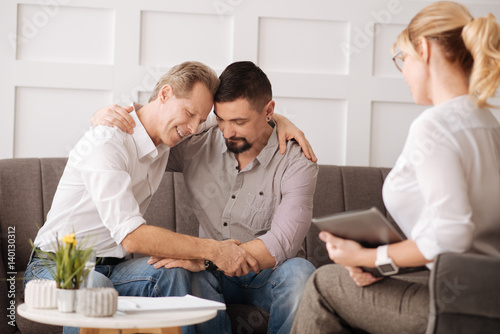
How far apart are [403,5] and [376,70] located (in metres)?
0.35

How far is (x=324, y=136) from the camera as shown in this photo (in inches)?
117

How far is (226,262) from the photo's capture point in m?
1.98

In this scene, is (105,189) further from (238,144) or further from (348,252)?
(348,252)

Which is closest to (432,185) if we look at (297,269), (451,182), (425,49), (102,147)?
(451,182)

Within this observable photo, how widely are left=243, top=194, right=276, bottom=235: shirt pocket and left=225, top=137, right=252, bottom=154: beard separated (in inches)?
7.6

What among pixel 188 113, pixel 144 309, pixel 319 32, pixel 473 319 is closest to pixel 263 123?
pixel 188 113

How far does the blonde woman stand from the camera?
1316 millimetres

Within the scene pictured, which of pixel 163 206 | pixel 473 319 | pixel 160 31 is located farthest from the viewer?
pixel 160 31

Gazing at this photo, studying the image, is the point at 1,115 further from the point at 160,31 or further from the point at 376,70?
the point at 376,70

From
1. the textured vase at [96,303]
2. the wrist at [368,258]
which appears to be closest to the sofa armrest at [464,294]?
the wrist at [368,258]

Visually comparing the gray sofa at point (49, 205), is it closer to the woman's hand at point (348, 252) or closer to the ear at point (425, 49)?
the woman's hand at point (348, 252)

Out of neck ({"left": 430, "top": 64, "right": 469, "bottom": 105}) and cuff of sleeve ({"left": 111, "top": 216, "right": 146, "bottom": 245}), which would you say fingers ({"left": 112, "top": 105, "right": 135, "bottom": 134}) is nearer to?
cuff of sleeve ({"left": 111, "top": 216, "right": 146, "bottom": 245})
